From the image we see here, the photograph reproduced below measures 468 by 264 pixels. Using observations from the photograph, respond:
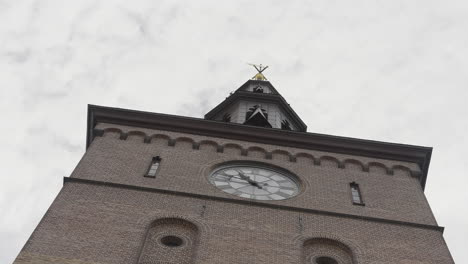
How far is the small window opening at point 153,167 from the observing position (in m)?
23.0

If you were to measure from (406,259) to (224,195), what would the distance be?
18.1ft

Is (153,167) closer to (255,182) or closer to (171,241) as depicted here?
(255,182)

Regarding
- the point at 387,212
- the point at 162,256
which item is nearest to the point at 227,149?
the point at 387,212

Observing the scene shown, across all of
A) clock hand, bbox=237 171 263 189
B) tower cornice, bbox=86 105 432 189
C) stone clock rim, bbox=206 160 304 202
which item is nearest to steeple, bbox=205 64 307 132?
tower cornice, bbox=86 105 432 189

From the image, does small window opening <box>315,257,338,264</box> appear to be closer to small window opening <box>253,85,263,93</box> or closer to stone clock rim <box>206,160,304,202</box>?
stone clock rim <box>206,160,304,202</box>

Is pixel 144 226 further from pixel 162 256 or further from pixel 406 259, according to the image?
pixel 406 259

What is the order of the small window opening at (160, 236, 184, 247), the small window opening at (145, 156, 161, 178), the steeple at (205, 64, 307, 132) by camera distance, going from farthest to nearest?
the steeple at (205, 64, 307, 132) → the small window opening at (145, 156, 161, 178) → the small window opening at (160, 236, 184, 247)

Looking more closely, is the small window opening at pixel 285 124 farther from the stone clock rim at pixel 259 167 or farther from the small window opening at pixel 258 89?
the stone clock rim at pixel 259 167

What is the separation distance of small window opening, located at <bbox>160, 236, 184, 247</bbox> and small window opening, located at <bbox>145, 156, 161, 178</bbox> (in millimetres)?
3601

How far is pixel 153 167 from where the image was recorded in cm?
2373

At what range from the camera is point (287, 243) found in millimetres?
19422

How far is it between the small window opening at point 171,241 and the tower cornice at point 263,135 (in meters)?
7.71

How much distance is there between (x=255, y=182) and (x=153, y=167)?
10.4ft

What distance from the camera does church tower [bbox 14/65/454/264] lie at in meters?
18.7
